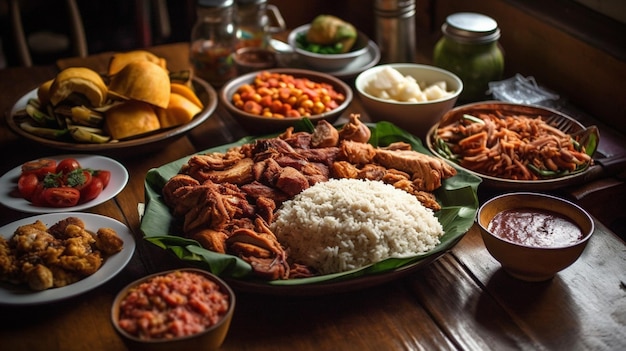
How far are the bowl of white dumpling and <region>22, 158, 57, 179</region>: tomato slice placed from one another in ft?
3.64

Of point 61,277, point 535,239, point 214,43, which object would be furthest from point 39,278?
point 214,43

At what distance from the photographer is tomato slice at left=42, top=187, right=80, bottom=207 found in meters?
1.99

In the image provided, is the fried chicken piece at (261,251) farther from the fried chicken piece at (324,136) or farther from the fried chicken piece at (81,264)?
the fried chicken piece at (324,136)

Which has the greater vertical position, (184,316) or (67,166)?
(184,316)

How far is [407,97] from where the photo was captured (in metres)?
2.47

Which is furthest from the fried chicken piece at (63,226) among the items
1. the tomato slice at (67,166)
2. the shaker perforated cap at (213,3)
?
the shaker perforated cap at (213,3)

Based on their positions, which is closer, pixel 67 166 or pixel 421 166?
pixel 421 166

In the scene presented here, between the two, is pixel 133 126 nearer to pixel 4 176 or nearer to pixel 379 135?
pixel 4 176

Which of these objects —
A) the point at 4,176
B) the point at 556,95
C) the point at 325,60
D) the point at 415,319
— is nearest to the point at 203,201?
the point at 415,319

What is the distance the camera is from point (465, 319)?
63.9 inches

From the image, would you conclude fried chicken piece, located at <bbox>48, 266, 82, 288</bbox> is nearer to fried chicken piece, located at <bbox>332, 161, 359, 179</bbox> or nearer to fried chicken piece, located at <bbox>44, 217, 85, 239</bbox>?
fried chicken piece, located at <bbox>44, 217, 85, 239</bbox>

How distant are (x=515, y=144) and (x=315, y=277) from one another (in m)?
0.94

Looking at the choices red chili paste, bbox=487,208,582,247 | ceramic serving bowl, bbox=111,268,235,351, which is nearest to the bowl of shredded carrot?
red chili paste, bbox=487,208,582,247

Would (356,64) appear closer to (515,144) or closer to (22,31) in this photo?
(515,144)
